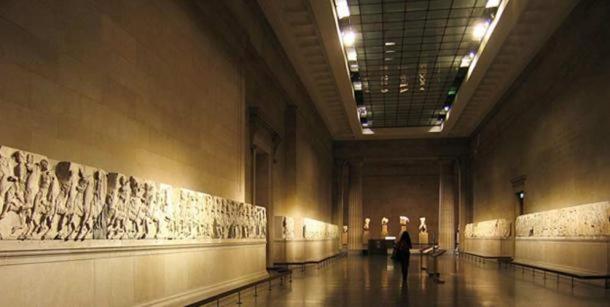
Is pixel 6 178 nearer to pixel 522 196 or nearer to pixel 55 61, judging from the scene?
pixel 55 61

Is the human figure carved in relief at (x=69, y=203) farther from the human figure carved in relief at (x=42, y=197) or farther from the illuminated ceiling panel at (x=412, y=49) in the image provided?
the illuminated ceiling panel at (x=412, y=49)

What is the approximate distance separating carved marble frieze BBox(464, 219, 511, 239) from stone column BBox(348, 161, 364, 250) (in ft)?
28.4

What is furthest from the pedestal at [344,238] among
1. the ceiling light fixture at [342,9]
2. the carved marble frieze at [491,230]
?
the ceiling light fixture at [342,9]

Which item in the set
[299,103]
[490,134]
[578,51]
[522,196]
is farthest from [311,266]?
[490,134]

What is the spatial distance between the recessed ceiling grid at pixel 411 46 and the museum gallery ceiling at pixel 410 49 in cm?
3

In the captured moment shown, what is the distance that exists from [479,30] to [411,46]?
2.70 meters

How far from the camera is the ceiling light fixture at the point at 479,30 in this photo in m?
19.5

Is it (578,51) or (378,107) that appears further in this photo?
(378,107)

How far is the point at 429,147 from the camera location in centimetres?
4000

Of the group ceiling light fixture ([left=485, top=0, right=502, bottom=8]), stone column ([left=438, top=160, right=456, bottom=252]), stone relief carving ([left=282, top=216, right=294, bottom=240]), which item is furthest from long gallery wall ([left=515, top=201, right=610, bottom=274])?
stone column ([left=438, top=160, right=456, bottom=252])

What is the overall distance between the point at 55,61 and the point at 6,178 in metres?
1.93

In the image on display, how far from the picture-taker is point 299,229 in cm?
2327

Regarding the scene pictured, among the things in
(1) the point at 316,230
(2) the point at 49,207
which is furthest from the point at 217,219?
(1) the point at 316,230

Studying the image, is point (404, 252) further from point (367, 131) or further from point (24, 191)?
point (367, 131)
